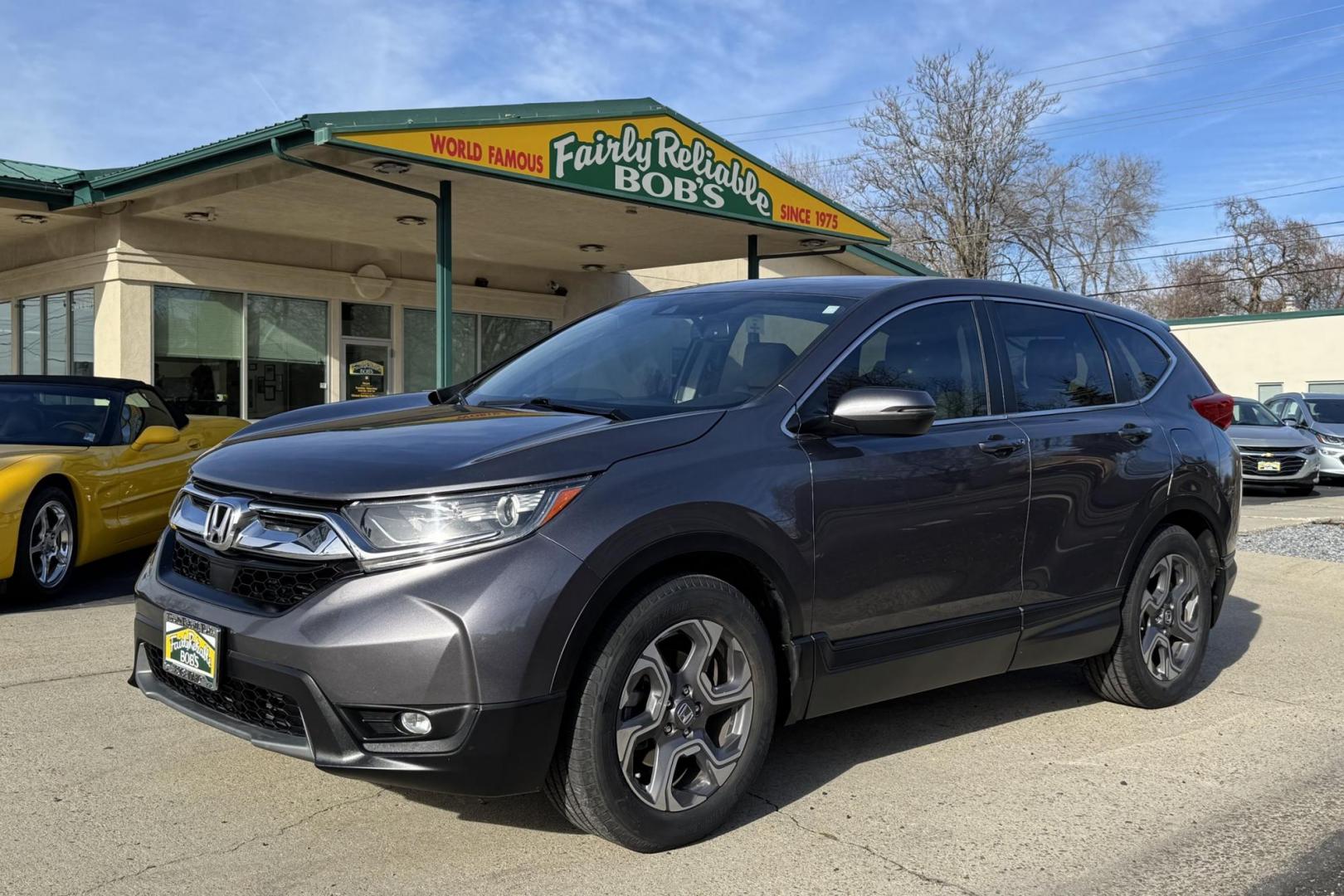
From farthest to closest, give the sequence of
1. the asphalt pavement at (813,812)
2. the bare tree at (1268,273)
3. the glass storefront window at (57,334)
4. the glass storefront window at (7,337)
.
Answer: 1. the bare tree at (1268,273)
2. the glass storefront window at (7,337)
3. the glass storefront window at (57,334)
4. the asphalt pavement at (813,812)

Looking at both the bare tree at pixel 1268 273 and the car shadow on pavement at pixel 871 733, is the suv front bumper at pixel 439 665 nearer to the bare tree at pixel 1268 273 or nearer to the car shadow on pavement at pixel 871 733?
the car shadow on pavement at pixel 871 733

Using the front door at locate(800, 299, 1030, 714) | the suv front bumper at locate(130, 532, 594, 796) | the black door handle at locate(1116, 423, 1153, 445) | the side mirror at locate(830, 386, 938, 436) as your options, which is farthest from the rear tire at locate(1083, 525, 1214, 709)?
the suv front bumper at locate(130, 532, 594, 796)

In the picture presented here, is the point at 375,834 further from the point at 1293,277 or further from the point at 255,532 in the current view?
the point at 1293,277

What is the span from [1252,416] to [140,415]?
17797 millimetres

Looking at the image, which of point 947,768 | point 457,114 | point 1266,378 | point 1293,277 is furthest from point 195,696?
point 1293,277

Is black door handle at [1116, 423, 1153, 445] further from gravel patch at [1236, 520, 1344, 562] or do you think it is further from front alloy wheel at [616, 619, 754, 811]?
gravel patch at [1236, 520, 1344, 562]

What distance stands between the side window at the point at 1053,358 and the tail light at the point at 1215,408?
69cm

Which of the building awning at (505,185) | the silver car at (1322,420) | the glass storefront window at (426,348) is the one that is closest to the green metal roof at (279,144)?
the building awning at (505,185)

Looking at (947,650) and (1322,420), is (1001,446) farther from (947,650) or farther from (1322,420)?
(1322,420)

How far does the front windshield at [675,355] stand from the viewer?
406 cm

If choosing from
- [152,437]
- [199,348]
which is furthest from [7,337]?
[152,437]

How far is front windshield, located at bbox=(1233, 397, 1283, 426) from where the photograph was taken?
64.1ft

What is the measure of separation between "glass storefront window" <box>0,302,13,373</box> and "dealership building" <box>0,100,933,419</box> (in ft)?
0.22

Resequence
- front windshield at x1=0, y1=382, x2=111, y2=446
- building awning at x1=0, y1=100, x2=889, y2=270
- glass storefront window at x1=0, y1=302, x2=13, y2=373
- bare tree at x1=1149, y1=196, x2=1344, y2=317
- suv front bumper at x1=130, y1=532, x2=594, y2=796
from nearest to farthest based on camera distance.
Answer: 1. suv front bumper at x1=130, y1=532, x2=594, y2=796
2. front windshield at x1=0, y1=382, x2=111, y2=446
3. building awning at x1=0, y1=100, x2=889, y2=270
4. glass storefront window at x1=0, y1=302, x2=13, y2=373
5. bare tree at x1=1149, y1=196, x2=1344, y2=317
